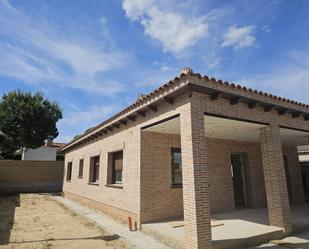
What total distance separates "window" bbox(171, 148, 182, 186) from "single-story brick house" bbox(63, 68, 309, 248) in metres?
0.04

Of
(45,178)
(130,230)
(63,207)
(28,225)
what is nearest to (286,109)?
(130,230)

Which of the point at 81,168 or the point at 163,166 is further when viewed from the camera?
the point at 81,168

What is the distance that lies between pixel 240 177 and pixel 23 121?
57.6 feet

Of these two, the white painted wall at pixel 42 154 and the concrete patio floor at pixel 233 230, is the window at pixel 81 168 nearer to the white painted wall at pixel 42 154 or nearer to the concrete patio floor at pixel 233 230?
the concrete patio floor at pixel 233 230

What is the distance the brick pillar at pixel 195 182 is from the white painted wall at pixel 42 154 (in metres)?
23.7

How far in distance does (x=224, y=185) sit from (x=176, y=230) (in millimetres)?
3932

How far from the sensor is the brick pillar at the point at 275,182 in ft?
21.7

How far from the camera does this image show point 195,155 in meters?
5.33

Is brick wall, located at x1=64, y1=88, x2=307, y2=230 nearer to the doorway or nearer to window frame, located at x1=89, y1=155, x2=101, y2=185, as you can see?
the doorway

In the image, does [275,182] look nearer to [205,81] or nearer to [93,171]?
[205,81]

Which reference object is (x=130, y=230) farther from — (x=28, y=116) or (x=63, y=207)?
(x=28, y=116)

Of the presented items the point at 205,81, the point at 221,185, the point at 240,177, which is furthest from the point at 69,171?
the point at 205,81

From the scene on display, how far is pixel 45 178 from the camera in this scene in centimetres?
1928

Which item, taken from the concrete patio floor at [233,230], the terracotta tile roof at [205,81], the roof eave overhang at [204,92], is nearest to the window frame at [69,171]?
the roof eave overhang at [204,92]
